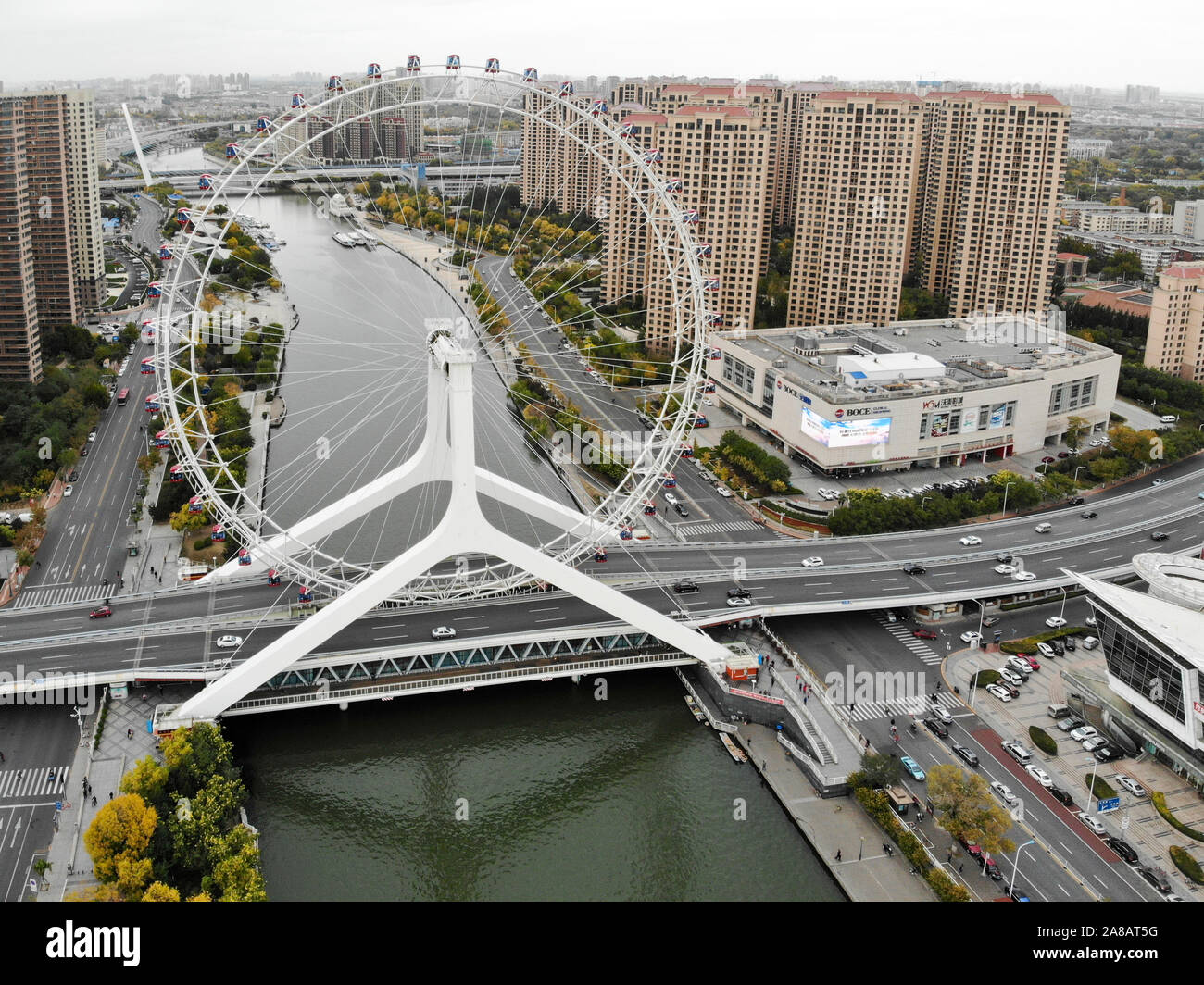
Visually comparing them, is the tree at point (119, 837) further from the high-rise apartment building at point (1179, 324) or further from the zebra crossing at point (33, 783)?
the high-rise apartment building at point (1179, 324)

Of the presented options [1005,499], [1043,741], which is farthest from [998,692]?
[1005,499]

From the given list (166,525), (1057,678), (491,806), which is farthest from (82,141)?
(1057,678)

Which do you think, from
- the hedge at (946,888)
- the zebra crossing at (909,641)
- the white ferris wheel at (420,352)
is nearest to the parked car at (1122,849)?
the hedge at (946,888)

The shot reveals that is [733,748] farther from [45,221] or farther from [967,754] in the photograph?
[45,221]

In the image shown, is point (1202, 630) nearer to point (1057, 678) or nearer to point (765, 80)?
point (1057, 678)

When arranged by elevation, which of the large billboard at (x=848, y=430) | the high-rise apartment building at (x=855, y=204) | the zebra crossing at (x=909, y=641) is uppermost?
the high-rise apartment building at (x=855, y=204)

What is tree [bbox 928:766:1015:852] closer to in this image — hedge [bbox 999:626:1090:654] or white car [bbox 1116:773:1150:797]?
white car [bbox 1116:773:1150:797]
